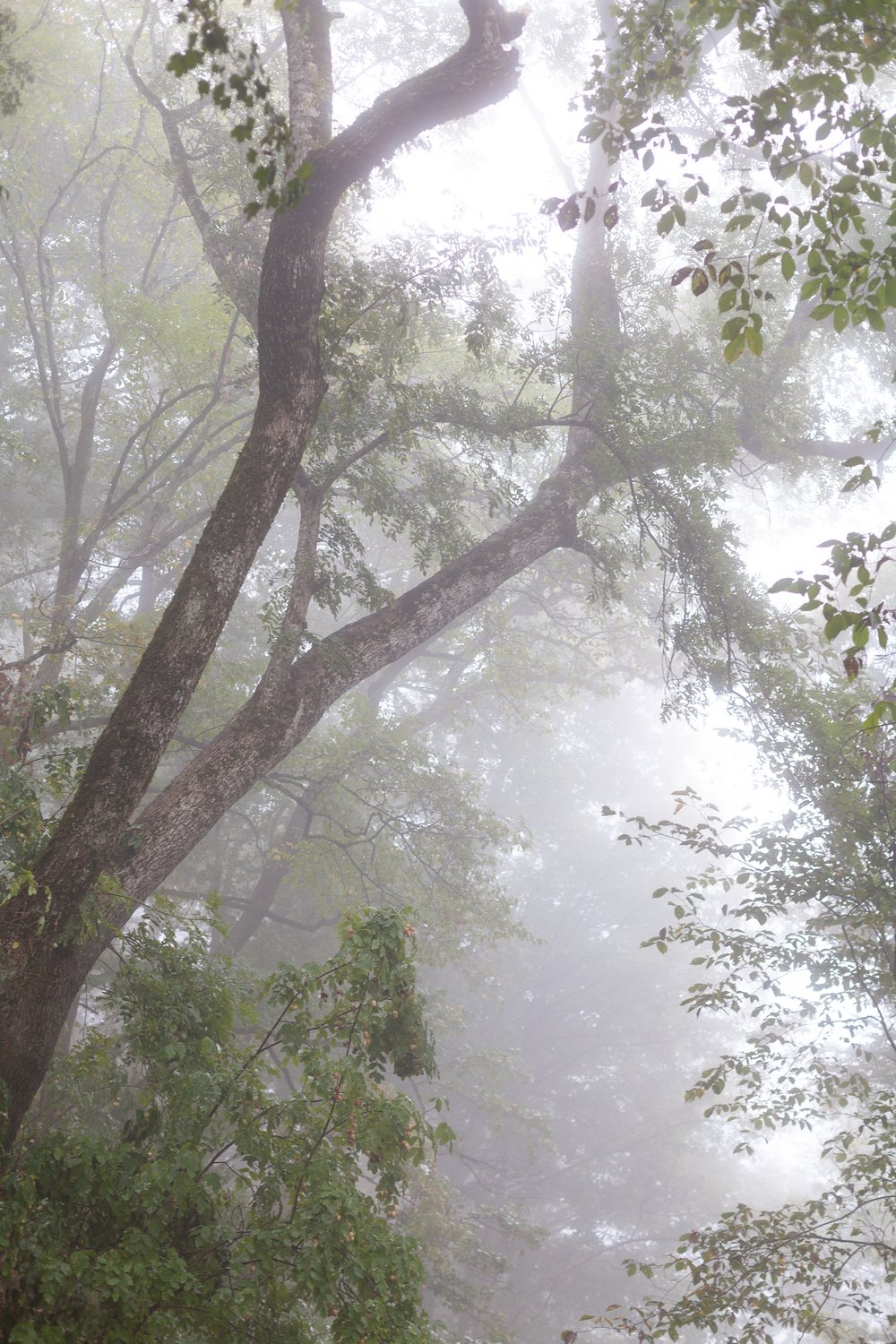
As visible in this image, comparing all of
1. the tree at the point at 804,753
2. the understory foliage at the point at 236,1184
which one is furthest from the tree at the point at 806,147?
the understory foliage at the point at 236,1184

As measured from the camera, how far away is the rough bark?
398cm

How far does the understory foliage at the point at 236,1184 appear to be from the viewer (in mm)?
3104

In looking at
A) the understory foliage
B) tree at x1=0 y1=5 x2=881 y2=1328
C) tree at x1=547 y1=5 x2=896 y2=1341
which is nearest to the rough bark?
tree at x1=0 y1=5 x2=881 y2=1328

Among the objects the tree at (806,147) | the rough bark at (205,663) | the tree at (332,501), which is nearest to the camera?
the tree at (806,147)

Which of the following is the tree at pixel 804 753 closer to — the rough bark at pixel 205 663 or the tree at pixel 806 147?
the tree at pixel 806 147

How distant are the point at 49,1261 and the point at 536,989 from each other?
23241 millimetres

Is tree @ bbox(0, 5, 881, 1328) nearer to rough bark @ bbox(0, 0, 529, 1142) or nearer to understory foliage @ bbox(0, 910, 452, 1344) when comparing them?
rough bark @ bbox(0, 0, 529, 1142)

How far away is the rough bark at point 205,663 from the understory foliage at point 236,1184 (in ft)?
1.33

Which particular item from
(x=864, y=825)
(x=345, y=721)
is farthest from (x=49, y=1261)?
(x=345, y=721)

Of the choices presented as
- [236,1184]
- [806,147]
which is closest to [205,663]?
[236,1184]

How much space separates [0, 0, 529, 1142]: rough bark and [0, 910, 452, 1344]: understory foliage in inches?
16.0

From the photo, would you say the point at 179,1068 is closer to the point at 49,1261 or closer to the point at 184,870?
the point at 49,1261

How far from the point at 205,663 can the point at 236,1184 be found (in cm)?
225

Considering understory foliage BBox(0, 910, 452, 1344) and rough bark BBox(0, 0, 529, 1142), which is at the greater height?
rough bark BBox(0, 0, 529, 1142)
